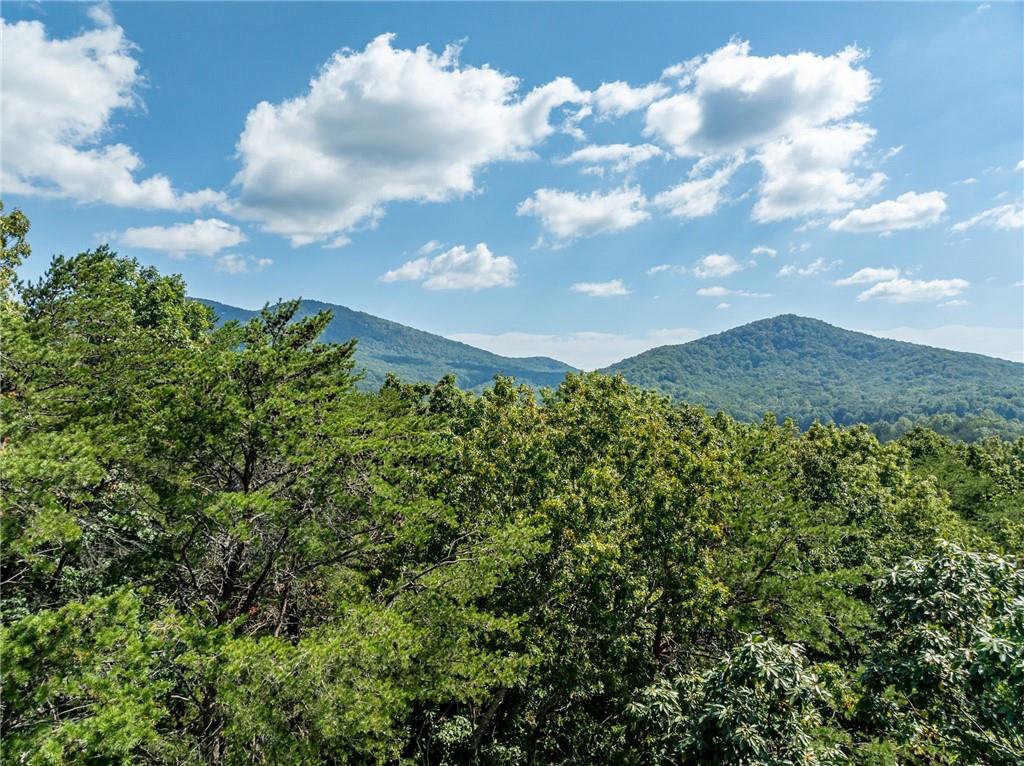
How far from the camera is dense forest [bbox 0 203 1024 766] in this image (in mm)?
7426

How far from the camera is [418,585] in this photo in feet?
41.0

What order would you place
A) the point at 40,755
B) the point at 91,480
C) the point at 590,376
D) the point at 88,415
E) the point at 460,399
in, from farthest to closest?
the point at 460,399, the point at 590,376, the point at 88,415, the point at 91,480, the point at 40,755

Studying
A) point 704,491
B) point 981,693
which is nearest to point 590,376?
point 704,491

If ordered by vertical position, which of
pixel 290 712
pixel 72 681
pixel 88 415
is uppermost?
pixel 88 415

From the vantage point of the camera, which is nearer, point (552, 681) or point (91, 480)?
point (91, 480)

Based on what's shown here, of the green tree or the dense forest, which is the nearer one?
the green tree

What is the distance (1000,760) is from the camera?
6.91m

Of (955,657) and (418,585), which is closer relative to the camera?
(955,657)

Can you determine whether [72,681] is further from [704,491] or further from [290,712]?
[704,491]

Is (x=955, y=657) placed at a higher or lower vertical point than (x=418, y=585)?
higher

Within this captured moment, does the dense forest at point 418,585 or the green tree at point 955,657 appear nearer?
the green tree at point 955,657

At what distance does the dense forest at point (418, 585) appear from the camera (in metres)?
7.43

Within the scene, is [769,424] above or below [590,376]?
below

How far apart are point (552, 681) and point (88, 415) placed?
1230 cm
